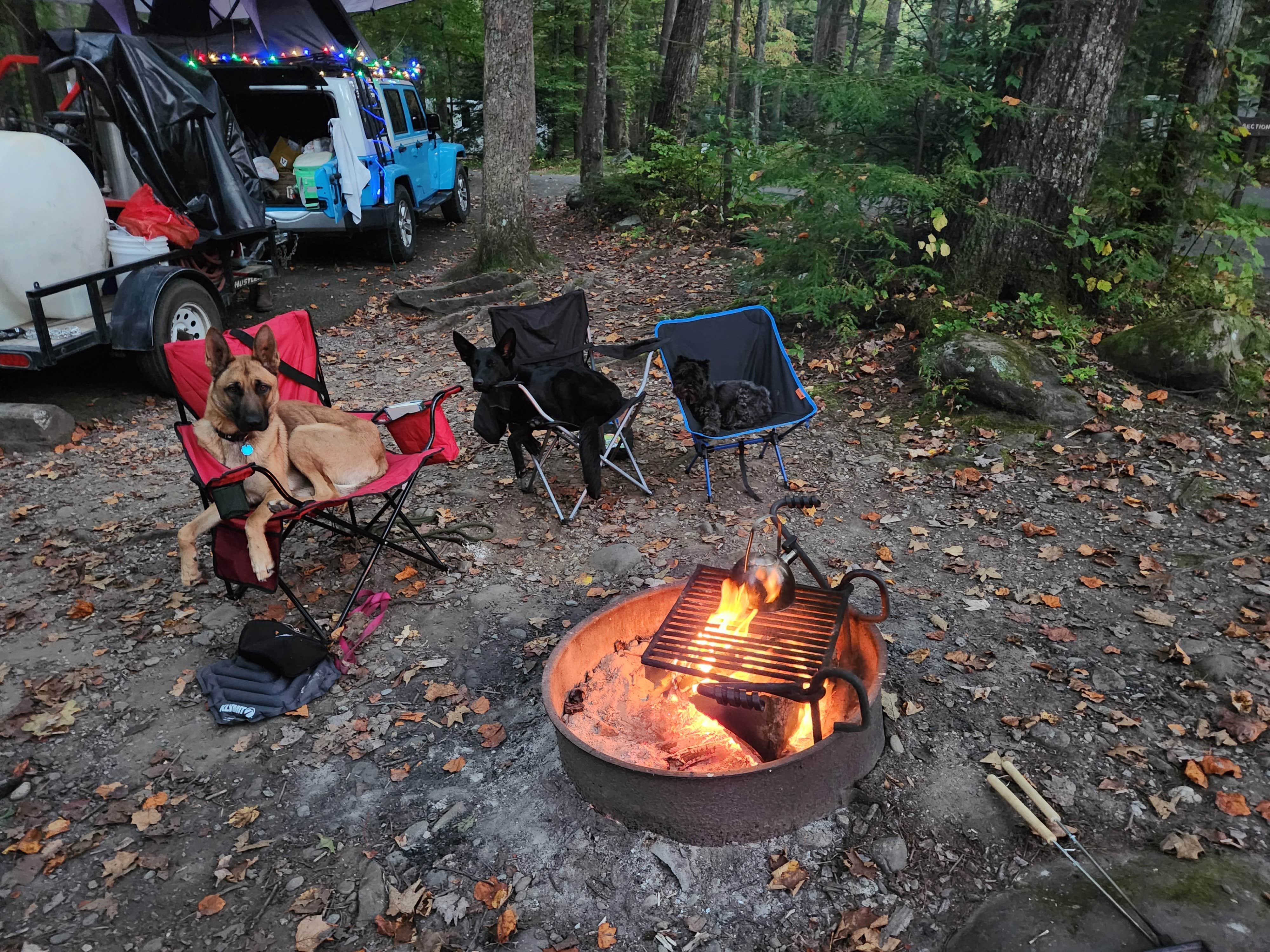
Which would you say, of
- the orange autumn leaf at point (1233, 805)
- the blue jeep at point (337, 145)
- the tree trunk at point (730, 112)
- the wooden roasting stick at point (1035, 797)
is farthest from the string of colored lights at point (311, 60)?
the orange autumn leaf at point (1233, 805)

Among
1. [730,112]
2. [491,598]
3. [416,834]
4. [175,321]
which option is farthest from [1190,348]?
[730,112]

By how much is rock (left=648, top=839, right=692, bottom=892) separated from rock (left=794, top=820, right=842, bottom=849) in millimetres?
380

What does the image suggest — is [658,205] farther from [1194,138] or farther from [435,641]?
[435,641]

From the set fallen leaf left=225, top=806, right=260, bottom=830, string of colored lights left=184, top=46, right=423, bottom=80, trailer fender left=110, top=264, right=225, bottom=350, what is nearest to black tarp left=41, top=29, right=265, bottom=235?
trailer fender left=110, top=264, right=225, bottom=350

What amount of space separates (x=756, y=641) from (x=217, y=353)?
9.29ft

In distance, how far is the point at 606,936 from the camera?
94.0 inches

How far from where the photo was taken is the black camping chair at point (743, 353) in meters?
5.29

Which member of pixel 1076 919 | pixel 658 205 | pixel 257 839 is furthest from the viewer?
pixel 658 205

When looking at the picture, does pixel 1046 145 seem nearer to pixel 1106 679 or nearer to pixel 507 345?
pixel 507 345

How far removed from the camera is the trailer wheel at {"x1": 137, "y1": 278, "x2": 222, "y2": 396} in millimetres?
6348

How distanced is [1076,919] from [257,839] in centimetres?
264

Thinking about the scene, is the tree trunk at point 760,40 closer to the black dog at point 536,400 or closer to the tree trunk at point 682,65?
the tree trunk at point 682,65

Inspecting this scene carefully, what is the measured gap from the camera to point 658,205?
12211 mm

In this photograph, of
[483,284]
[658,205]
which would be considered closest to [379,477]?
[483,284]
